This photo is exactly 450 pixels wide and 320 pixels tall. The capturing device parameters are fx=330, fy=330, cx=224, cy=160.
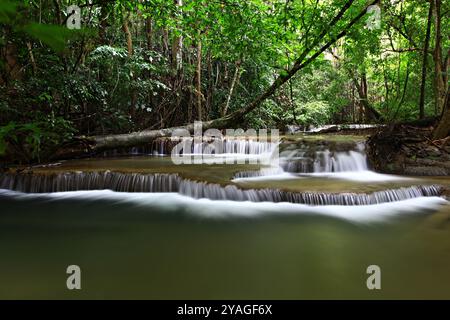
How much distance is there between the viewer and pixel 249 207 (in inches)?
182

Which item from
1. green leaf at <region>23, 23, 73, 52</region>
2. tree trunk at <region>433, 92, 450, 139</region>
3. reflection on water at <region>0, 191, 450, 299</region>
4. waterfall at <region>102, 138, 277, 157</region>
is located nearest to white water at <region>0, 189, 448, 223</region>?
reflection on water at <region>0, 191, 450, 299</region>

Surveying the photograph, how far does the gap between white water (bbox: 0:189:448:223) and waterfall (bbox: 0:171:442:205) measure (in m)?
0.10

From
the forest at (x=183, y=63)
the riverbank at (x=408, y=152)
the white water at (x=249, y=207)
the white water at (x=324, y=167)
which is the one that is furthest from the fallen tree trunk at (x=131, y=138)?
the riverbank at (x=408, y=152)

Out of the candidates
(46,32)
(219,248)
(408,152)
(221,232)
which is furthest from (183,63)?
(46,32)

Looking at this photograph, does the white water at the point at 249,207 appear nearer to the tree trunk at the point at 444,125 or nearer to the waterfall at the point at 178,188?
the waterfall at the point at 178,188

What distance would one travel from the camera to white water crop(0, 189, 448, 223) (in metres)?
4.30

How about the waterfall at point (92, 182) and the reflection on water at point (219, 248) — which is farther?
the waterfall at point (92, 182)

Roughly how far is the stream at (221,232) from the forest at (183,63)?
43.1 inches

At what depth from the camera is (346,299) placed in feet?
7.71

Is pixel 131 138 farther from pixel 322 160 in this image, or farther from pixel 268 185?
pixel 322 160

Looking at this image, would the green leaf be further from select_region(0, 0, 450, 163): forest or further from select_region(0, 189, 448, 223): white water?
select_region(0, 189, 448, 223): white water

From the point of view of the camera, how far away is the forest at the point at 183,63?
20.6 feet

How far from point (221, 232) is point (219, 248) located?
49 cm

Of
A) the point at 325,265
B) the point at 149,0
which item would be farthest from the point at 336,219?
the point at 149,0
